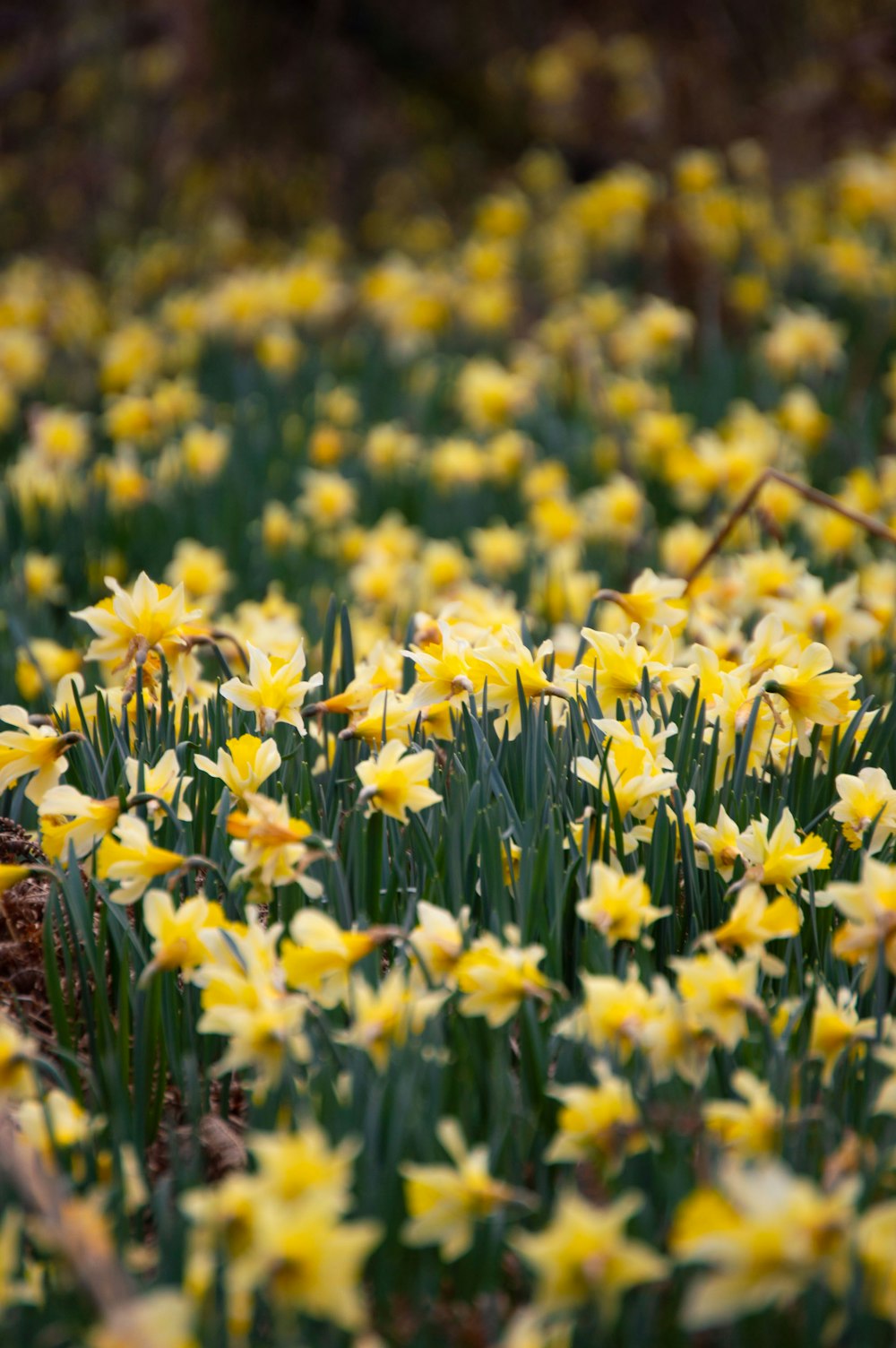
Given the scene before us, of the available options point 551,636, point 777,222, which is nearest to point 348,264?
point 777,222

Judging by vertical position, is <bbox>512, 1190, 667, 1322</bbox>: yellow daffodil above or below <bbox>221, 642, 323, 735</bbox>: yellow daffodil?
below

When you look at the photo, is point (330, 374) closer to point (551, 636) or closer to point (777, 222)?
point (551, 636)

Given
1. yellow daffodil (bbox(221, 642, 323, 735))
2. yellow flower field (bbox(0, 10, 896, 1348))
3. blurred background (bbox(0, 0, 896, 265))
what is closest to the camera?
yellow flower field (bbox(0, 10, 896, 1348))

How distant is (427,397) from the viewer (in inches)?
163

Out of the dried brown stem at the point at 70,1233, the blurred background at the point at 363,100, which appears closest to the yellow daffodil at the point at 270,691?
the dried brown stem at the point at 70,1233

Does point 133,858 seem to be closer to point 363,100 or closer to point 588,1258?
point 588,1258

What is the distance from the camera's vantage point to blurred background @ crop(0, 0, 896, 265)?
6.28m

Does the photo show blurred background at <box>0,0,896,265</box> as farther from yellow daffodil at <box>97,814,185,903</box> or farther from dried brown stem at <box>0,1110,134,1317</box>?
dried brown stem at <box>0,1110,134,1317</box>

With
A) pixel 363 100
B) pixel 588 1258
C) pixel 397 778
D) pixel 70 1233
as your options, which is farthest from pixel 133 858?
pixel 363 100

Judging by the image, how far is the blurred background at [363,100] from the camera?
628cm

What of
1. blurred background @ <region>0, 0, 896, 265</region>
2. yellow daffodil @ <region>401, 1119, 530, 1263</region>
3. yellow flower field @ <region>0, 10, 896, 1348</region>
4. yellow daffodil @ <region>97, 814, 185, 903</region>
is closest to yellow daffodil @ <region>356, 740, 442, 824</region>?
yellow flower field @ <region>0, 10, 896, 1348</region>

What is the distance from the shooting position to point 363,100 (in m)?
7.44

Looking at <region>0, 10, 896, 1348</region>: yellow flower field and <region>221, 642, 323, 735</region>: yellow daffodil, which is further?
<region>221, 642, 323, 735</region>: yellow daffodil

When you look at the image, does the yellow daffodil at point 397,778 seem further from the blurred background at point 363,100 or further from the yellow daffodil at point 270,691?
the blurred background at point 363,100
